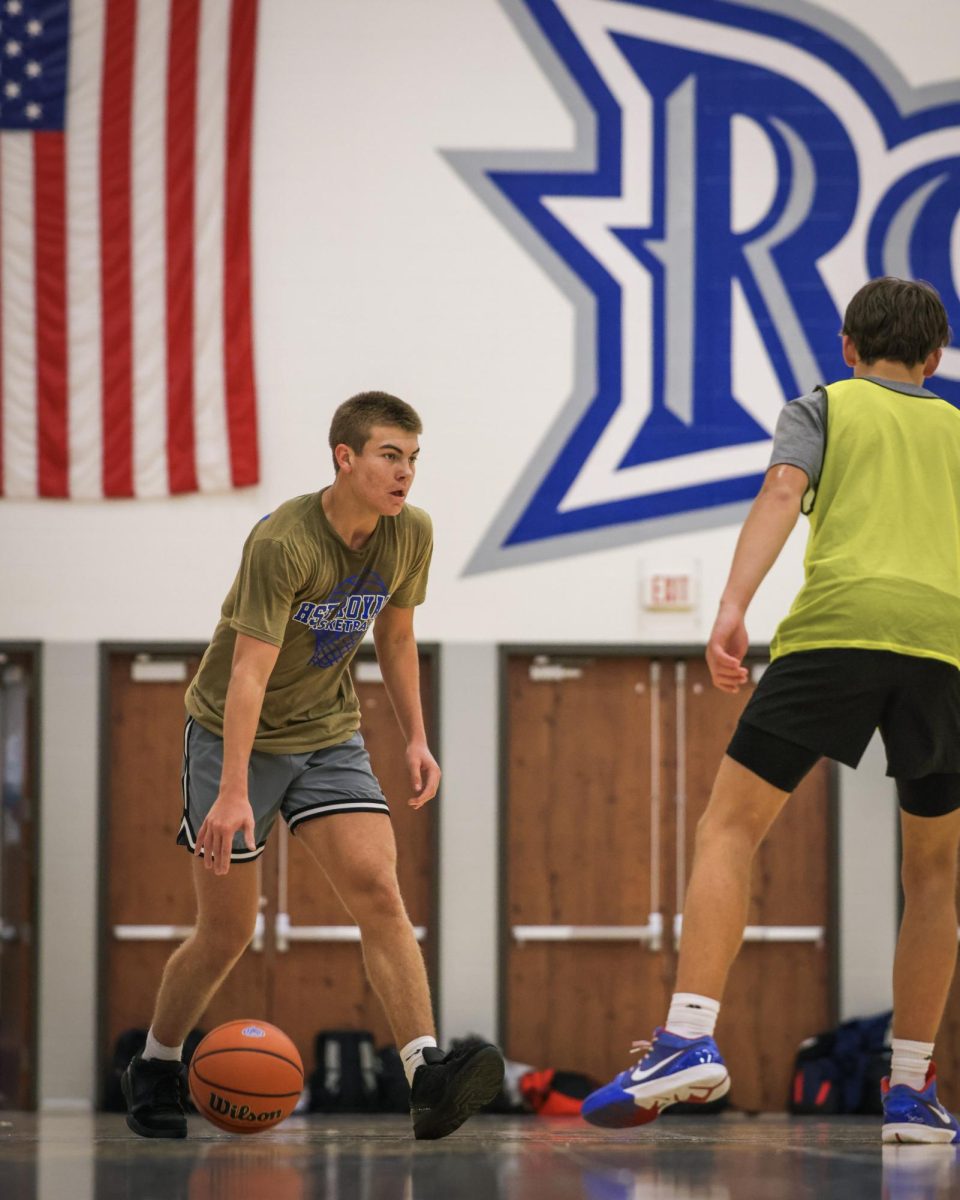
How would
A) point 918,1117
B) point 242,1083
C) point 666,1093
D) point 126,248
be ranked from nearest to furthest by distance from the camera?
point 666,1093 < point 918,1117 < point 242,1083 < point 126,248

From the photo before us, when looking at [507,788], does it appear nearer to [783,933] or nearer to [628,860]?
[628,860]

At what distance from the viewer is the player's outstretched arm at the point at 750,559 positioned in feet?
11.3

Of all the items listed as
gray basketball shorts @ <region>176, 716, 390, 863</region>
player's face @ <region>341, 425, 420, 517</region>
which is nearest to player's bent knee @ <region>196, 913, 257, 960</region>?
gray basketball shorts @ <region>176, 716, 390, 863</region>

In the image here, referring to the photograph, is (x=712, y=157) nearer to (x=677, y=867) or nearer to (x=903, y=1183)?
(x=677, y=867)

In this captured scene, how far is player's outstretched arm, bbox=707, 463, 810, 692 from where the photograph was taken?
11.3 ft

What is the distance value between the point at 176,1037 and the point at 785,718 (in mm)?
1954

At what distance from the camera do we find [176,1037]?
447cm

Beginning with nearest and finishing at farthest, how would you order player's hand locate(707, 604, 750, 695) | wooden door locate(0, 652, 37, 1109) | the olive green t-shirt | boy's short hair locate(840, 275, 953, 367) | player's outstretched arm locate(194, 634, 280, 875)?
player's hand locate(707, 604, 750, 695)
boy's short hair locate(840, 275, 953, 367)
player's outstretched arm locate(194, 634, 280, 875)
the olive green t-shirt
wooden door locate(0, 652, 37, 1109)

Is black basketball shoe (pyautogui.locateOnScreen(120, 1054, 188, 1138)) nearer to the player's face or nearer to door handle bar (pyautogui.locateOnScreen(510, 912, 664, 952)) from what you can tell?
the player's face

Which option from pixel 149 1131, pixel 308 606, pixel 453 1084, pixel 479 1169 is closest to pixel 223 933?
pixel 149 1131

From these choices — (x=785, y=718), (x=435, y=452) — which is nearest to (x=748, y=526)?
(x=785, y=718)

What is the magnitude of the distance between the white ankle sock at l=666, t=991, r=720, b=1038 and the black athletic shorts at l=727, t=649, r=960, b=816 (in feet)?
1.58

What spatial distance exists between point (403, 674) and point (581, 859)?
5803mm

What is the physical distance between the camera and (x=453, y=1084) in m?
3.91
